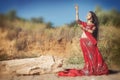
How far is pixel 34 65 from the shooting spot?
191 inches

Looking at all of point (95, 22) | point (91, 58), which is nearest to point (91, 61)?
point (91, 58)

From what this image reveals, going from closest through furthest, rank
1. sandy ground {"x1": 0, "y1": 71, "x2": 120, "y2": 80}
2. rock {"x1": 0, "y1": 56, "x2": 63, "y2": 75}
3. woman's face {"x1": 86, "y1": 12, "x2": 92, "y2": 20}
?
sandy ground {"x1": 0, "y1": 71, "x2": 120, "y2": 80} < rock {"x1": 0, "y1": 56, "x2": 63, "y2": 75} < woman's face {"x1": 86, "y1": 12, "x2": 92, "y2": 20}

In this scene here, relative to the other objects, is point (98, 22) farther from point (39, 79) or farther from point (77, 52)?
point (39, 79)

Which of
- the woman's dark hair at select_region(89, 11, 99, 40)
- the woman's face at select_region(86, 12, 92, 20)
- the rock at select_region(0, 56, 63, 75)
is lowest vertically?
the rock at select_region(0, 56, 63, 75)

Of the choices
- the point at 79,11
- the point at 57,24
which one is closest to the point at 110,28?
the point at 79,11

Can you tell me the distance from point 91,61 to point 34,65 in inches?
41.1

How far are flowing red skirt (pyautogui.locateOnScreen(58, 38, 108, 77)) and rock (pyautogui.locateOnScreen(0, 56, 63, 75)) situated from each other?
0.19 metres

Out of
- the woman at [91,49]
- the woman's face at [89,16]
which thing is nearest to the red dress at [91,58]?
the woman at [91,49]

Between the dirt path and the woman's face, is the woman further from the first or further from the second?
the dirt path

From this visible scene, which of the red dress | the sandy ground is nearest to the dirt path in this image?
the sandy ground

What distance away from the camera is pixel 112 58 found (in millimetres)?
5145

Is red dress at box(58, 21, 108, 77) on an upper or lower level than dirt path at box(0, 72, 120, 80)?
upper

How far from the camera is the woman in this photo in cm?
489

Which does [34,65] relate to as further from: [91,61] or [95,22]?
[95,22]
